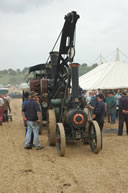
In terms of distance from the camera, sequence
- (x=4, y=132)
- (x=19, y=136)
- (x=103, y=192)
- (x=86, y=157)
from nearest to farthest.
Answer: (x=103, y=192) < (x=86, y=157) < (x=19, y=136) < (x=4, y=132)

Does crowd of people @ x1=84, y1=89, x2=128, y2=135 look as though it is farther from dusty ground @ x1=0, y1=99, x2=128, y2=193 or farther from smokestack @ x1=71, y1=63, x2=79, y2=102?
dusty ground @ x1=0, y1=99, x2=128, y2=193

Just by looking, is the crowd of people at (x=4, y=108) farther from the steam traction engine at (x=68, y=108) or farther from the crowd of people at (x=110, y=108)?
the crowd of people at (x=110, y=108)

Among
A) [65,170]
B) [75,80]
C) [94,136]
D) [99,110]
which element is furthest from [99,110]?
[65,170]

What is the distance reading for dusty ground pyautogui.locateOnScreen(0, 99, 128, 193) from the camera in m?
4.03

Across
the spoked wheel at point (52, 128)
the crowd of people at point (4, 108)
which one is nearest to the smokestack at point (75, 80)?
the spoked wheel at point (52, 128)

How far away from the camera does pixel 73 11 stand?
6414 millimetres

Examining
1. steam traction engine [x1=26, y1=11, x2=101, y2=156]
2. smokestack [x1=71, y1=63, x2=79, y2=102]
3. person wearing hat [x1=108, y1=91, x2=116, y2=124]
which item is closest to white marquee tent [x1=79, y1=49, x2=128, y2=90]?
person wearing hat [x1=108, y1=91, x2=116, y2=124]

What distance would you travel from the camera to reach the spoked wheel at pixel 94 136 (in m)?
5.93

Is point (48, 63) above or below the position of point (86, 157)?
above

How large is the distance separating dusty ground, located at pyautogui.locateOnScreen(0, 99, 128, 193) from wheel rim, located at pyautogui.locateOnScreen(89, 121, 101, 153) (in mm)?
203

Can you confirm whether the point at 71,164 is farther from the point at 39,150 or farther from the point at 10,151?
the point at 10,151

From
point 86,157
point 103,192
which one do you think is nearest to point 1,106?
point 86,157

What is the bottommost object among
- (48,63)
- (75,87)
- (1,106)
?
(1,106)

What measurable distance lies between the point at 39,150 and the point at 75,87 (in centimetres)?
205
